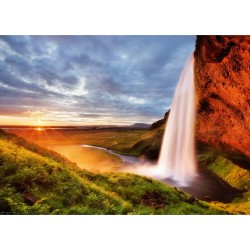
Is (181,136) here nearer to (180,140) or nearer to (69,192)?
(180,140)

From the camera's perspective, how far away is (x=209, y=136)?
13125 millimetres

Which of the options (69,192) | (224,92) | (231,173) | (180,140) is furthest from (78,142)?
(231,173)

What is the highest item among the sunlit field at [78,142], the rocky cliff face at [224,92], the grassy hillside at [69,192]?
the rocky cliff face at [224,92]

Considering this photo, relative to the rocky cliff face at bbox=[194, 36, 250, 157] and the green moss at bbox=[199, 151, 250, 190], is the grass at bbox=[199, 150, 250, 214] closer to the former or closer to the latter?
the green moss at bbox=[199, 151, 250, 190]

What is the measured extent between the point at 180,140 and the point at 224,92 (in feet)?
28.7

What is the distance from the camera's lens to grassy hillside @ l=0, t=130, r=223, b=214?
23.3ft

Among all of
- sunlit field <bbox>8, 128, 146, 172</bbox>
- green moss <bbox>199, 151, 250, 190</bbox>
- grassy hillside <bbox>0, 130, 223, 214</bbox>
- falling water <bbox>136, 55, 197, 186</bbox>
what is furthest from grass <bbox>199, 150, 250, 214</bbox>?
sunlit field <bbox>8, 128, 146, 172</bbox>

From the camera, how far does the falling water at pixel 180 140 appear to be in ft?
45.6

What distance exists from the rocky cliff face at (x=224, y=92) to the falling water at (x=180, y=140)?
132cm

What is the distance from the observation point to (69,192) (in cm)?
770

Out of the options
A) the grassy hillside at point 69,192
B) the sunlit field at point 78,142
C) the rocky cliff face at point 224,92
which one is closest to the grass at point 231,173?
the rocky cliff face at point 224,92

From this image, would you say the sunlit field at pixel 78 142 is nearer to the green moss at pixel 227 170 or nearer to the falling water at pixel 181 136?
the falling water at pixel 181 136

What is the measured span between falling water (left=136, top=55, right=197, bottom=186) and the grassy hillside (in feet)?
20.7
